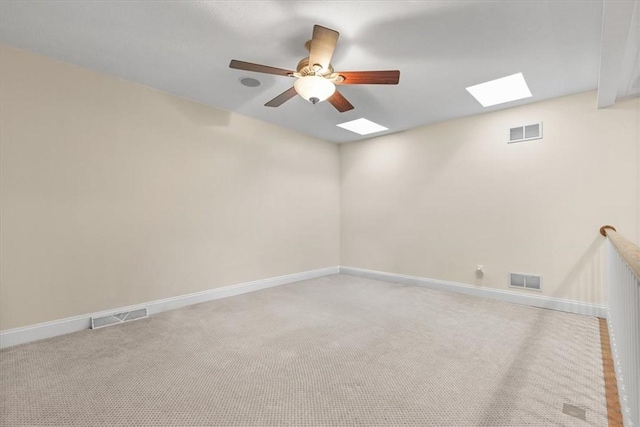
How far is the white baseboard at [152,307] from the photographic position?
2.53 metres

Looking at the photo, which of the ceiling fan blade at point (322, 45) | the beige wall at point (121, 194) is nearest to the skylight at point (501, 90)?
the ceiling fan blade at point (322, 45)

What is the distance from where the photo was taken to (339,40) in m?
2.38

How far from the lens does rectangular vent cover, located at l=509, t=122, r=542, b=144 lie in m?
3.56

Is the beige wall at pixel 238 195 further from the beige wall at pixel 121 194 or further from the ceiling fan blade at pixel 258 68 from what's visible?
the ceiling fan blade at pixel 258 68

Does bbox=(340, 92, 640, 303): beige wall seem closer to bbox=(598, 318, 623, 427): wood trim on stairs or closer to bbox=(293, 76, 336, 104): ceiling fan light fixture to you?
bbox=(598, 318, 623, 427): wood trim on stairs

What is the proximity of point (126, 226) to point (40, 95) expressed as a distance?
138 centimetres

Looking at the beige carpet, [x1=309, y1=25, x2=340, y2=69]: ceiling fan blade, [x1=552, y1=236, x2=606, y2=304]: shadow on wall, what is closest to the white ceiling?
[x1=309, y1=25, x2=340, y2=69]: ceiling fan blade

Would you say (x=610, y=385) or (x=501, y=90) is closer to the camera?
(x=610, y=385)

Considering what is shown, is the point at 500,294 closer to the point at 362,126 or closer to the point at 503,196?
the point at 503,196

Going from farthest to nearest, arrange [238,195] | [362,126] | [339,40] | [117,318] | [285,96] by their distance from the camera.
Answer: [362,126]
[238,195]
[117,318]
[285,96]
[339,40]

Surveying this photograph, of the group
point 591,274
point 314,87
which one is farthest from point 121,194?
point 591,274

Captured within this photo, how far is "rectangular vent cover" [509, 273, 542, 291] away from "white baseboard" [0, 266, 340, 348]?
9.51 feet

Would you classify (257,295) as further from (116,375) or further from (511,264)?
(511,264)

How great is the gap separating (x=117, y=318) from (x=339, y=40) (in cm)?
337
